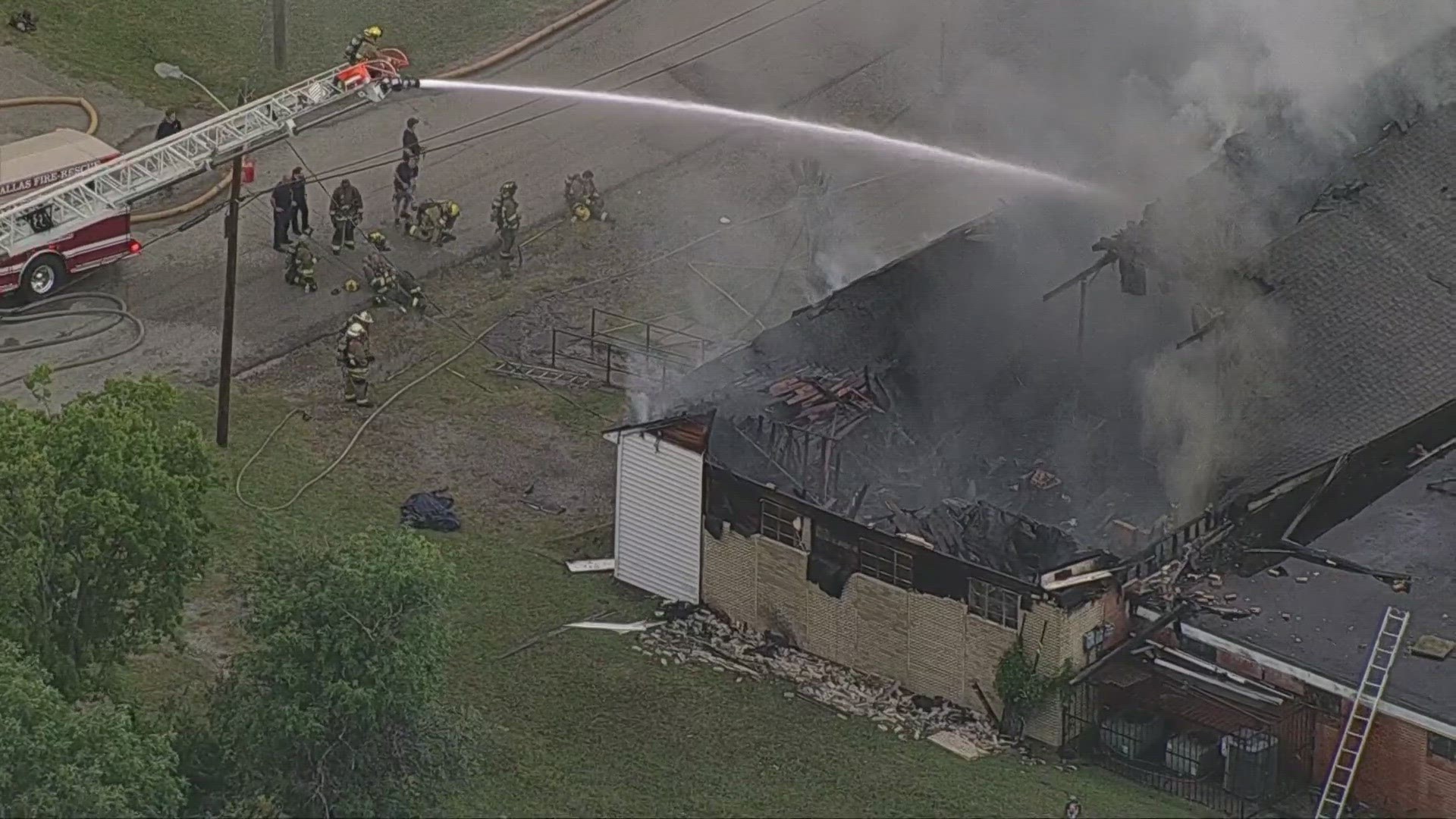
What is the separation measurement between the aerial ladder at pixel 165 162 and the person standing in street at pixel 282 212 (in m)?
1.73

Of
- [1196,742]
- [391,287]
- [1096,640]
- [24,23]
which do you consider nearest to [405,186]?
[391,287]

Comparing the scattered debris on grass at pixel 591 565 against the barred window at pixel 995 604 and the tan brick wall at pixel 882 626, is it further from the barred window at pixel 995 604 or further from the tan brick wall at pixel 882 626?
the barred window at pixel 995 604

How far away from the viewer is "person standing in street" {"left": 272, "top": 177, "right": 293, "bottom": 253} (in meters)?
37.3

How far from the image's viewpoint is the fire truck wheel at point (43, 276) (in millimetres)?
35531

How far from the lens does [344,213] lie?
3756 cm

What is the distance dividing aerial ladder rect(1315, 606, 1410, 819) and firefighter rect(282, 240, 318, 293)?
16.0m

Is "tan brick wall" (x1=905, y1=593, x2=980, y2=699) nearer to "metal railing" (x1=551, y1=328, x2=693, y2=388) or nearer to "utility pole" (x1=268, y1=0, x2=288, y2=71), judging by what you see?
"metal railing" (x1=551, y1=328, x2=693, y2=388)

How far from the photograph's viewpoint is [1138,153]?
36781 mm

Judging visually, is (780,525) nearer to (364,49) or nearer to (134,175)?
(134,175)

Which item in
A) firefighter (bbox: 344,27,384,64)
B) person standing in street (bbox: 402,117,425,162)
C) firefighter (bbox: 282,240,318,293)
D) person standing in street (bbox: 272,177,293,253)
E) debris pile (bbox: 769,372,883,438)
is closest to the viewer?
debris pile (bbox: 769,372,883,438)

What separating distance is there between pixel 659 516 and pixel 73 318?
9820 millimetres

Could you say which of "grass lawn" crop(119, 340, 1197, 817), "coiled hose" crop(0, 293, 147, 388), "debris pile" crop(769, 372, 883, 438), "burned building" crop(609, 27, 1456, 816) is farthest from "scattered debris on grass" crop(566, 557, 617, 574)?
"coiled hose" crop(0, 293, 147, 388)

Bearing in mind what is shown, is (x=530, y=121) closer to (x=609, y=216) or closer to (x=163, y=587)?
(x=609, y=216)

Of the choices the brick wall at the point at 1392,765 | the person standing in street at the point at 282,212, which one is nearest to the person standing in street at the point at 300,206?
the person standing in street at the point at 282,212
